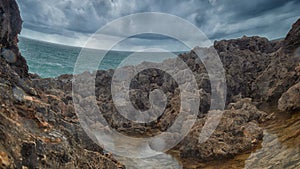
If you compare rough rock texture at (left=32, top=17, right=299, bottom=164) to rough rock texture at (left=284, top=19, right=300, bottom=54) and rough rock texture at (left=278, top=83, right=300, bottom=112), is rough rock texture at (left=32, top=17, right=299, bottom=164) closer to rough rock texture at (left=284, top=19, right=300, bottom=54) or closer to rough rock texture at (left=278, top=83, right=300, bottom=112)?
rough rock texture at (left=284, top=19, right=300, bottom=54)

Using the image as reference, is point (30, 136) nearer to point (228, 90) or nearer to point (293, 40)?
point (228, 90)

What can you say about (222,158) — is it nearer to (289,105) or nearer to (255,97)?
(289,105)

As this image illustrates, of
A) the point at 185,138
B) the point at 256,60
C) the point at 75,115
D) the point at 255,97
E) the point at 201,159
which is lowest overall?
the point at 201,159

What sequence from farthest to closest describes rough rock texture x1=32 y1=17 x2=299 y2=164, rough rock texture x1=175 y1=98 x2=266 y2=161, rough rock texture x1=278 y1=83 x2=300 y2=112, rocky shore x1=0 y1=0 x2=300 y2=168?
rough rock texture x1=278 y1=83 x2=300 y2=112 < rough rock texture x1=32 y1=17 x2=299 y2=164 < rough rock texture x1=175 y1=98 x2=266 y2=161 < rocky shore x1=0 y1=0 x2=300 y2=168

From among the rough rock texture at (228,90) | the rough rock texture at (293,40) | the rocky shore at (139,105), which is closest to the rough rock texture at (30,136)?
the rocky shore at (139,105)

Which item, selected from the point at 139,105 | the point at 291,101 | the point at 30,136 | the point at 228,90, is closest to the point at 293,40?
the point at 228,90

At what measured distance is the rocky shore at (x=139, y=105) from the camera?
4750 millimetres

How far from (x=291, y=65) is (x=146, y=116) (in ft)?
35.3

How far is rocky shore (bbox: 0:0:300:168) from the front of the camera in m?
4.75

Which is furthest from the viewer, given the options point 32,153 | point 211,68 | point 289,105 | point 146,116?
point 211,68

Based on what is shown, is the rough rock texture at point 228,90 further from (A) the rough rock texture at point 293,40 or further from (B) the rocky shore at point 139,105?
(A) the rough rock texture at point 293,40

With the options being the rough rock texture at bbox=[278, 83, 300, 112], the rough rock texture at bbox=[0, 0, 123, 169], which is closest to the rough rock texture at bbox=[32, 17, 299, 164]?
the rough rock texture at bbox=[278, 83, 300, 112]

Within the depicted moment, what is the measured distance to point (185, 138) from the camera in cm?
1259

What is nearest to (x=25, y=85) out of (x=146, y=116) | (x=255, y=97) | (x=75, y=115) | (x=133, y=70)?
(x=75, y=115)
